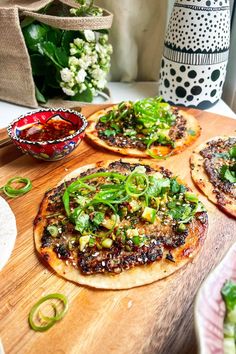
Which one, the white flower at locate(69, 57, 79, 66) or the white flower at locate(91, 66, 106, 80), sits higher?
the white flower at locate(69, 57, 79, 66)

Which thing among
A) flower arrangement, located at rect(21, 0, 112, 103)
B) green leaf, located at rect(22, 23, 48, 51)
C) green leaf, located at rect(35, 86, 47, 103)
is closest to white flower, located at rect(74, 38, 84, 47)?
flower arrangement, located at rect(21, 0, 112, 103)

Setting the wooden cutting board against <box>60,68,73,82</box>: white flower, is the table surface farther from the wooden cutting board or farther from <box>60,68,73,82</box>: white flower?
the wooden cutting board

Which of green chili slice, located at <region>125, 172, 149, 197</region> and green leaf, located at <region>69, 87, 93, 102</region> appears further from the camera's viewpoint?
green leaf, located at <region>69, 87, 93, 102</region>

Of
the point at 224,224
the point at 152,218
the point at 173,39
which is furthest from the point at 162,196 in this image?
the point at 173,39

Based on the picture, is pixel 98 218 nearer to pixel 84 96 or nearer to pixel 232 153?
pixel 232 153

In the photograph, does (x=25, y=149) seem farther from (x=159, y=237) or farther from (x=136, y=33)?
(x=136, y=33)

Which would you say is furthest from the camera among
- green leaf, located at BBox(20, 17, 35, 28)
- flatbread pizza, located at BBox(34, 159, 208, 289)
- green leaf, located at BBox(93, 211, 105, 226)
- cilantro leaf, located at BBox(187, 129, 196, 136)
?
green leaf, located at BBox(20, 17, 35, 28)
